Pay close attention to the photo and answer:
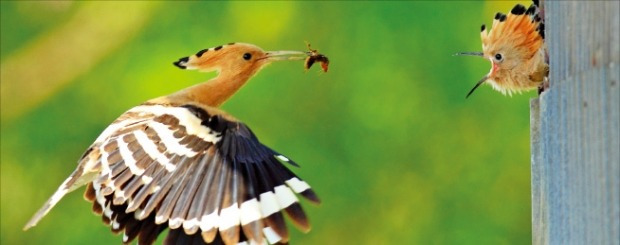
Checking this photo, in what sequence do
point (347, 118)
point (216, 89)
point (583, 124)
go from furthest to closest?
point (347, 118) → point (216, 89) → point (583, 124)

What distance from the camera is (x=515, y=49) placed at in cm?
132

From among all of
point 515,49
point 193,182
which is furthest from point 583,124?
point 193,182

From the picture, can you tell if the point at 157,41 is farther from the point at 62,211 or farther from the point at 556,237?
the point at 556,237

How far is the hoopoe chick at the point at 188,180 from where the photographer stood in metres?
1.31

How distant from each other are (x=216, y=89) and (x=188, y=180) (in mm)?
341

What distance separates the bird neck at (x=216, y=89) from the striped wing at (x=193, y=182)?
0.10m

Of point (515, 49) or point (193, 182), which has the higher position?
point (515, 49)

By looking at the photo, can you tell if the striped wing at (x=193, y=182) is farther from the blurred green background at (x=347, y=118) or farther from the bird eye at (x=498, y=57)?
the blurred green background at (x=347, y=118)

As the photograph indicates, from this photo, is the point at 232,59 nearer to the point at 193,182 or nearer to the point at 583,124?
the point at 193,182

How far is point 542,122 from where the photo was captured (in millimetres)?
1052

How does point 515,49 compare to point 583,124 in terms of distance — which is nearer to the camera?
point 583,124

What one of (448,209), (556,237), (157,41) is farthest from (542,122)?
(157,41)

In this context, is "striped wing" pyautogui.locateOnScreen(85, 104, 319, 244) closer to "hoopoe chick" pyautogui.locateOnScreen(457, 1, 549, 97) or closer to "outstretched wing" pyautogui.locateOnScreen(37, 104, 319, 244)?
"outstretched wing" pyautogui.locateOnScreen(37, 104, 319, 244)

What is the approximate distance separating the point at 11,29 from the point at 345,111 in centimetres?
79
